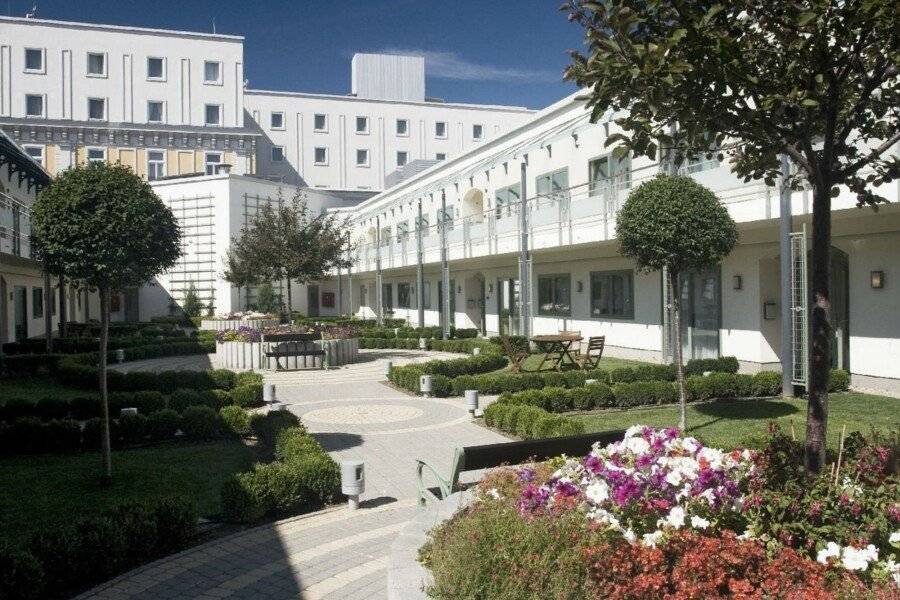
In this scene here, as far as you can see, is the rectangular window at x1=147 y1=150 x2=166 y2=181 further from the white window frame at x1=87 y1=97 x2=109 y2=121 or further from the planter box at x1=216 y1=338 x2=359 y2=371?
the planter box at x1=216 y1=338 x2=359 y2=371

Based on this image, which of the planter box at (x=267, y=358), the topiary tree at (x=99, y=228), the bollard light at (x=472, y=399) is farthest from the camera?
the planter box at (x=267, y=358)

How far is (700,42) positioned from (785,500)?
2725 mm

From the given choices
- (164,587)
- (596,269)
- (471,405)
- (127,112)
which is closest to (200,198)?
(127,112)

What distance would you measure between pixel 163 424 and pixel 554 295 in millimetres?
16420

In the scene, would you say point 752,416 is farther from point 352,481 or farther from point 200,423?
point 200,423

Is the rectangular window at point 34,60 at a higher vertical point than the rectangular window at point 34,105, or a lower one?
higher

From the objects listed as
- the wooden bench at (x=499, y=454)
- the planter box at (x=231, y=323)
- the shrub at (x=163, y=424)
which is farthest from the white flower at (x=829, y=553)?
the planter box at (x=231, y=323)

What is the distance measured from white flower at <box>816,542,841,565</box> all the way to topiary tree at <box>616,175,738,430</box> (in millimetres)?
6409

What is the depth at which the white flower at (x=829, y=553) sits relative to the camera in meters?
4.02

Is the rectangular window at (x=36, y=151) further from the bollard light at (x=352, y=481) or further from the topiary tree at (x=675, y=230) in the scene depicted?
the bollard light at (x=352, y=481)

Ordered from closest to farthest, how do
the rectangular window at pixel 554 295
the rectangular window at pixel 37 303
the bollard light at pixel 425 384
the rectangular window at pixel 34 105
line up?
1. the bollard light at pixel 425 384
2. the rectangular window at pixel 554 295
3. the rectangular window at pixel 37 303
4. the rectangular window at pixel 34 105

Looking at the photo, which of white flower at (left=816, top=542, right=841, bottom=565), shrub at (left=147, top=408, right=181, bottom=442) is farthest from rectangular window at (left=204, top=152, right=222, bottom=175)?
white flower at (left=816, top=542, right=841, bottom=565)

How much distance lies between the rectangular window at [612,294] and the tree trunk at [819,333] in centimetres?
1586

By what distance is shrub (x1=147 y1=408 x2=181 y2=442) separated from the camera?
11.0m
